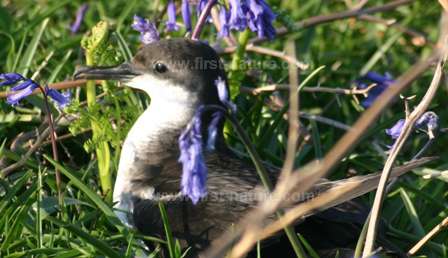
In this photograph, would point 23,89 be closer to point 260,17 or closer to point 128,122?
point 128,122

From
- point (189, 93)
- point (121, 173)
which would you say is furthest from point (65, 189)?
point (189, 93)

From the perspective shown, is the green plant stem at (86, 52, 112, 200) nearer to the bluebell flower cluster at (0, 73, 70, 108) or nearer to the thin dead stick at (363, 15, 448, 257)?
the bluebell flower cluster at (0, 73, 70, 108)

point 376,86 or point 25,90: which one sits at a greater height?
point 25,90

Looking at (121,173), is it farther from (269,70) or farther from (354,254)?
(269,70)

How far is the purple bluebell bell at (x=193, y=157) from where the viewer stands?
2.88 metres

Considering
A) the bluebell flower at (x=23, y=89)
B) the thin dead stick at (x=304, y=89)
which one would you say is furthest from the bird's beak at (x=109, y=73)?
the thin dead stick at (x=304, y=89)

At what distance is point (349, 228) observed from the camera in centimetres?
394

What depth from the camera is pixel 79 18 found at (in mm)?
6211

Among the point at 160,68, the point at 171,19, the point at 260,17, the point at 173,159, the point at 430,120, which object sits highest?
the point at 260,17

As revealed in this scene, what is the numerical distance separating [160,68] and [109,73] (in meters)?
0.23

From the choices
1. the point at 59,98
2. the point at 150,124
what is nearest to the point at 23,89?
the point at 59,98

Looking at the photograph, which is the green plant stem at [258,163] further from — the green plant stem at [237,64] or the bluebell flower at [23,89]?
the green plant stem at [237,64]

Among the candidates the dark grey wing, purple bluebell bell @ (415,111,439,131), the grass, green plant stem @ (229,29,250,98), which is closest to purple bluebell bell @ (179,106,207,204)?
the grass

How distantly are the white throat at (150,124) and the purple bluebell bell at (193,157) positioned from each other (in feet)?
3.71
